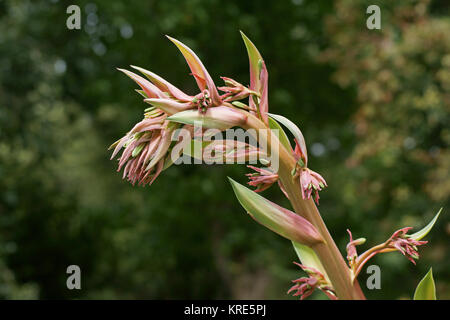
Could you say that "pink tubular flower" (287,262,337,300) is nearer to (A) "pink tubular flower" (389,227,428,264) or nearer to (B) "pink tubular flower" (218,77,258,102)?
(A) "pink tubular flower" (389,227,428,264)

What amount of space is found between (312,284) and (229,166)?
5829 mm

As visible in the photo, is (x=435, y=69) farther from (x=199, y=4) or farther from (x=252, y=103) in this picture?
(x=252, y=103)

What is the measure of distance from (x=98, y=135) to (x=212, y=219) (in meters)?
4.31

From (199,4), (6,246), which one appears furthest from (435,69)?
(6,246)

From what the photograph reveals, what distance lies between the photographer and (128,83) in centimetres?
692

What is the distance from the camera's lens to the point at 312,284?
609mm

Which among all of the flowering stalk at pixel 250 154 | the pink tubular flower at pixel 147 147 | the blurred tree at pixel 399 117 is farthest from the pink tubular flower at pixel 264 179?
the blurred tree at pixel 399 117

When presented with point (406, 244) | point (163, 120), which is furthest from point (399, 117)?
point (163, 120)

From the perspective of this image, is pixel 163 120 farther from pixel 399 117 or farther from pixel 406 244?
pixel 399 117

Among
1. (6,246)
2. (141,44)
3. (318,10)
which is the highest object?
(318,10)

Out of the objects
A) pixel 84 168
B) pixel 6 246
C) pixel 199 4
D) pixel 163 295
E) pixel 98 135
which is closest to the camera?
pixel 6 246

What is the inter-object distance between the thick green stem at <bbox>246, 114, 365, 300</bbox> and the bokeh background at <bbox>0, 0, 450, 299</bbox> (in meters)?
5.12

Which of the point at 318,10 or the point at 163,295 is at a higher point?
the point at 318,10

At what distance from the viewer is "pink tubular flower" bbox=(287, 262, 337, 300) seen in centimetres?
61
